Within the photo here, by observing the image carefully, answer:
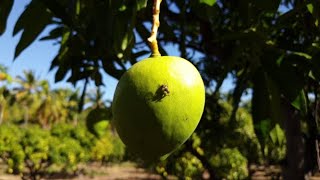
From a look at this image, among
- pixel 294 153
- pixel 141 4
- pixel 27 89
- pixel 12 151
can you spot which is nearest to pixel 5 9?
pixel 141 4

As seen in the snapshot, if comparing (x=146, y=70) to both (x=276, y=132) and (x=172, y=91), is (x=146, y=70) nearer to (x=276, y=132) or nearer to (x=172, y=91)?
(x=172, y=91)

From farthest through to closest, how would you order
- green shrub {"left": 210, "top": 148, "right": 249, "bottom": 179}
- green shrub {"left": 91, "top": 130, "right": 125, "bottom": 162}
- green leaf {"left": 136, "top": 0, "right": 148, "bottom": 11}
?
green shrub {"left": 91, "top": 130, "right": 125, "bottom": 162}
green shrub {"left": 210, "top": 148, "right": 249, "bottom": 179}
green leaf {"left": 136, "top": 0, "right": 148, "bottom": 11}

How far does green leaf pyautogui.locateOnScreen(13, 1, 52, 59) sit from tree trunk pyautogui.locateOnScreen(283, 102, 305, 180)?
2.07m

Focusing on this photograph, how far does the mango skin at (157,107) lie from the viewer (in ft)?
2.47

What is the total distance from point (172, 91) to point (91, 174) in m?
22.3

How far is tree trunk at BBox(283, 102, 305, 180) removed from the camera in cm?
322

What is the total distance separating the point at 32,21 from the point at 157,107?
39.9 inches

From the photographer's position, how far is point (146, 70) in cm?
78

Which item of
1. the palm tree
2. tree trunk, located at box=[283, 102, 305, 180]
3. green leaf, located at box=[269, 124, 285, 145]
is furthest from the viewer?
the palm tree

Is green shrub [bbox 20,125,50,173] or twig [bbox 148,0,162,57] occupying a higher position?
twig [bbox 148,0,162,57]

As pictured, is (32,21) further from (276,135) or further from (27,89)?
(27,89)

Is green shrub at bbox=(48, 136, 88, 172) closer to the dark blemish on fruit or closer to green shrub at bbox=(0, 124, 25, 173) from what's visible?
green shrub at bbox=(0, 124, 25, 173)

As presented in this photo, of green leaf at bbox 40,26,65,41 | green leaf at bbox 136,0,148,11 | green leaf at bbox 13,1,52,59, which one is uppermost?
green leaf at bbox 40,26,65,41

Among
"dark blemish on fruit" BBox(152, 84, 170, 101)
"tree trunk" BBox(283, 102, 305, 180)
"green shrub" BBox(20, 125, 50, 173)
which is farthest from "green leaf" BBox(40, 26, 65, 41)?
"green shrub" BBox(20, 125, 50, 173)
